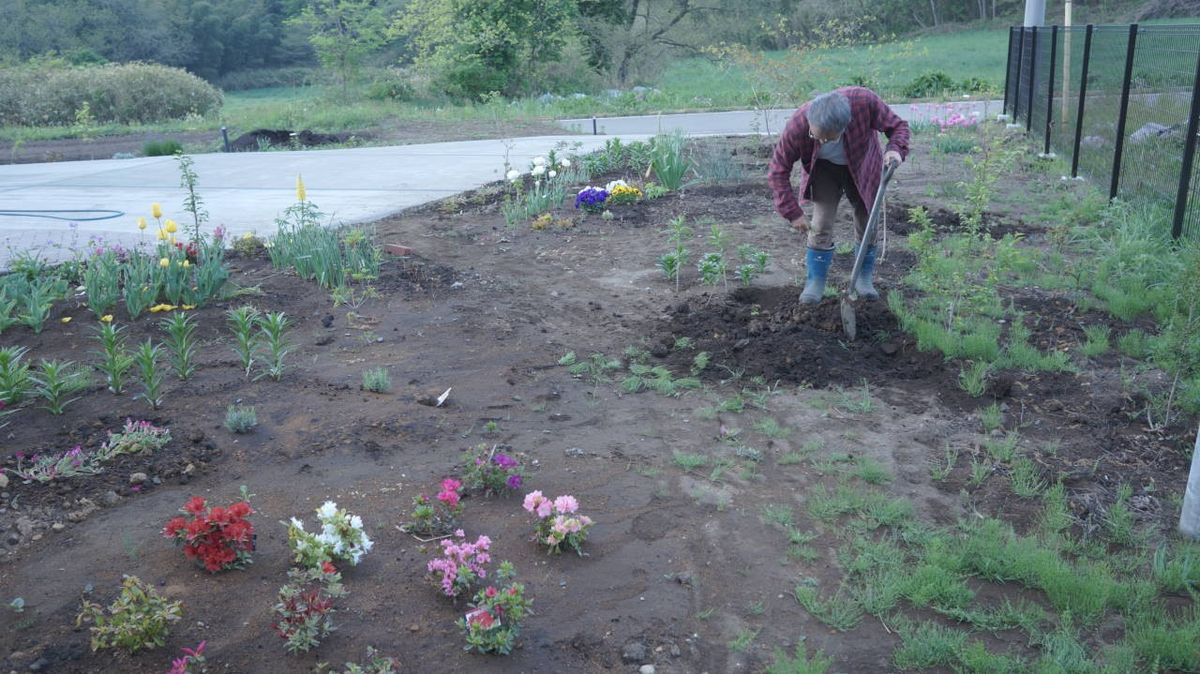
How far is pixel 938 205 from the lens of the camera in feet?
27.5

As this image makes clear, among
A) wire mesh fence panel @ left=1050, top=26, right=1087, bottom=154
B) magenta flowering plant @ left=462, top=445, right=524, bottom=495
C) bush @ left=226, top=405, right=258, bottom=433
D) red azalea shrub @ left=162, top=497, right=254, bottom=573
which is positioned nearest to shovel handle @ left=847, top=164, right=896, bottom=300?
magenta flowering plant @ left=462, top=445, right=524, bottom=495

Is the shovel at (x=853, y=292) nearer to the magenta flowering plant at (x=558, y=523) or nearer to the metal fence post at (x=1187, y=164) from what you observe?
the magenta flowering plant at (x=558, y=523)

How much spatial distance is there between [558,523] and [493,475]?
49cm

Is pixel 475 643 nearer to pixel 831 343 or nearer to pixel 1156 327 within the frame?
pixel 831 343

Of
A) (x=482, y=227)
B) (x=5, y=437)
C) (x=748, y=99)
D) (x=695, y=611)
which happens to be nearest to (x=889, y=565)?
(x=695, y=611)

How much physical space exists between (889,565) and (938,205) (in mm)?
5888

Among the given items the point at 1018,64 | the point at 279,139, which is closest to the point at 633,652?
the point at 1018,64

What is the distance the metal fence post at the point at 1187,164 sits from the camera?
6477 mm

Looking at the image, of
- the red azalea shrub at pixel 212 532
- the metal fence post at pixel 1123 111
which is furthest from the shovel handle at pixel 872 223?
the metal fence post at pixel 1123 111

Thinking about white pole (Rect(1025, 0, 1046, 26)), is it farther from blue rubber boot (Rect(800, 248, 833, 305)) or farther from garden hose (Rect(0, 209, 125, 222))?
garden hose (Rect(0, 209, 125, 222))

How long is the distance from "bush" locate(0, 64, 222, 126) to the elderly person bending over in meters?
21.8

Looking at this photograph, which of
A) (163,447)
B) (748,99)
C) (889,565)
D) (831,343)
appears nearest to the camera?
(889,565)

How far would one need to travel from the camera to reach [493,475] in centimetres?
357

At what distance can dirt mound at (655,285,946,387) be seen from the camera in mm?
4816
